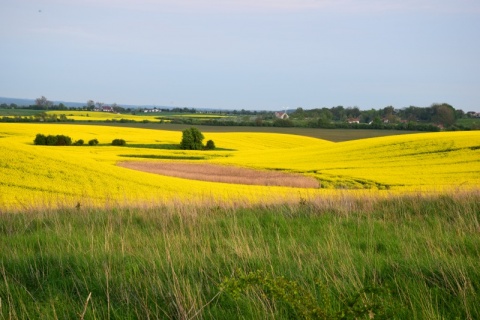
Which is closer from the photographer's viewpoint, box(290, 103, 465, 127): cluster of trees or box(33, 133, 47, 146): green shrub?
box(33, 133, 47, 146): green shrub

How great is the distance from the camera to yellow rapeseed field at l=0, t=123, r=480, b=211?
1315 cm

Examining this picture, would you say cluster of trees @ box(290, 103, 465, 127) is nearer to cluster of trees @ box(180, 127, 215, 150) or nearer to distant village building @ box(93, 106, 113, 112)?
cluster of trees @ box(180, 127, 215, 150)

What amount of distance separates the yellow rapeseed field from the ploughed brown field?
1.07 meters

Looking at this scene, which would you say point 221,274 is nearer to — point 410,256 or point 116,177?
point 410,256

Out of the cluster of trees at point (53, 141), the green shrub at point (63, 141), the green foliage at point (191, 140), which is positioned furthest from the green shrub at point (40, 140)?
the green foliage at point (191, 140)

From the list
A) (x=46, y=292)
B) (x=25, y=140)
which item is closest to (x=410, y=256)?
(x=46, y=292)

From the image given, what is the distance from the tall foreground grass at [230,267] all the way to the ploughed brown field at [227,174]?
13103 millimetres

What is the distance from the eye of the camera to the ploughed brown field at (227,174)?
2166 cm

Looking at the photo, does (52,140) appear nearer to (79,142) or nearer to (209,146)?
(79,142)

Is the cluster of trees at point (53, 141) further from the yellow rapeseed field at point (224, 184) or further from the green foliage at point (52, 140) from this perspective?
the yellow rapeseed field at point (224, 184)

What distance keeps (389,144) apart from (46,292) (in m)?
30.0

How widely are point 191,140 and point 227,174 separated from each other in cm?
2052

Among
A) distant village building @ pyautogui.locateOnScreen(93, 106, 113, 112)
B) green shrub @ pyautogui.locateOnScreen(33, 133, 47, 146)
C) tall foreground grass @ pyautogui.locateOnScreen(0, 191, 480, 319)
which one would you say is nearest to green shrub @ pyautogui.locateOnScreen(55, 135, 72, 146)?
green shrub @ pyautogui.locateOnScreen(33, 133, 47, 146)

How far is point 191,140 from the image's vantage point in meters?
45.3
